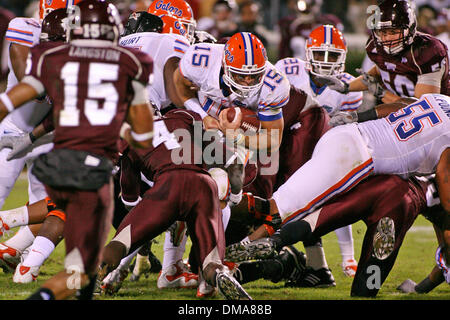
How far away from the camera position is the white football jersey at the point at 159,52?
5.30 meters

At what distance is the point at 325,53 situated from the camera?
6.35m

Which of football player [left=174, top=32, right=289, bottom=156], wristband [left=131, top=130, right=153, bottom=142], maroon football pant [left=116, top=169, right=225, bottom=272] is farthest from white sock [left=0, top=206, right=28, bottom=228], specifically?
wristband [left=131, top=130, right=153, bottom=142]

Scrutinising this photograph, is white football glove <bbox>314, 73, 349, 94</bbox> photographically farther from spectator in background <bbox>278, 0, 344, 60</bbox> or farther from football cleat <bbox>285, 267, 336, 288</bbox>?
spectator in background <bbox>278, 0, 344, 60</bbox>

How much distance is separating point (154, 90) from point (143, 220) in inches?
47.2

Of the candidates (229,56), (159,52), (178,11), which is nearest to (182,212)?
(229,56)

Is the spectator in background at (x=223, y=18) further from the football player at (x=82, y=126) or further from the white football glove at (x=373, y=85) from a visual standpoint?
the football player at (x=82, y=126)

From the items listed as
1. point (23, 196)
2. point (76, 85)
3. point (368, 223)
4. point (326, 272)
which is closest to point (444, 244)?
point (368, 223)

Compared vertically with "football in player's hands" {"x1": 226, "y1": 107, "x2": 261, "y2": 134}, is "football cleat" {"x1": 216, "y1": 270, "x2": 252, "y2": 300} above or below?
below

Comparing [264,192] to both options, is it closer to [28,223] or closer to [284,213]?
[284,213]

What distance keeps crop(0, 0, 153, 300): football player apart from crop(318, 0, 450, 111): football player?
8.96ft

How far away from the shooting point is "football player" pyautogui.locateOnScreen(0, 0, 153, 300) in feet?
11.7

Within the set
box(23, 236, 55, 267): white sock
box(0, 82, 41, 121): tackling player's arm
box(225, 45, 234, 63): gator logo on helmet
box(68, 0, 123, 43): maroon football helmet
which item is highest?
box(68, 0, 123, 43): maroon football helmet

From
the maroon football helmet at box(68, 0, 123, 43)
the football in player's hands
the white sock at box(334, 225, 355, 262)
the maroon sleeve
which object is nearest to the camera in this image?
the maroon football helmet at box(68, 0, 123, 43)

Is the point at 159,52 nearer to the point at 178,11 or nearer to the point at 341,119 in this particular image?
the point at 178,11
